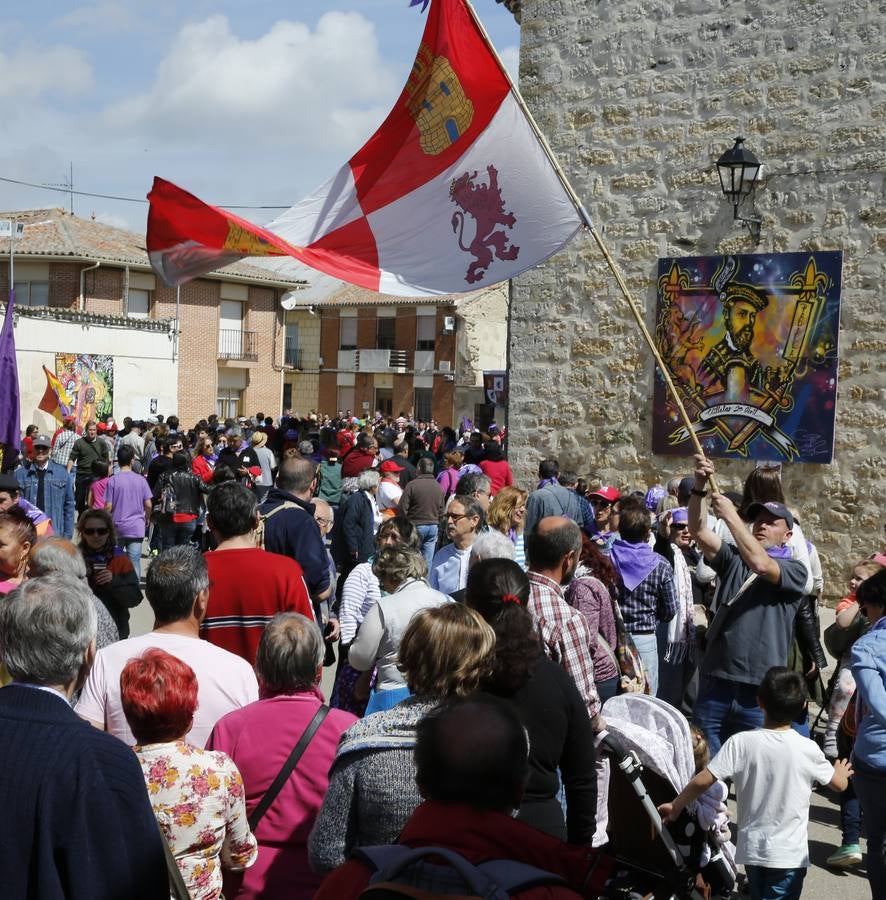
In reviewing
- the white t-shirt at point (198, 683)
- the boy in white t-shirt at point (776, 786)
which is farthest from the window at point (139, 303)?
the boy in white t-shirt at point (776, 786)

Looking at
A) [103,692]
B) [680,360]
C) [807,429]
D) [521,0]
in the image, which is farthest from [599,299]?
[103,692]

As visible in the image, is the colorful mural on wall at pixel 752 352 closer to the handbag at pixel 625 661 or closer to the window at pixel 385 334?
the handbag at pixel 625 661

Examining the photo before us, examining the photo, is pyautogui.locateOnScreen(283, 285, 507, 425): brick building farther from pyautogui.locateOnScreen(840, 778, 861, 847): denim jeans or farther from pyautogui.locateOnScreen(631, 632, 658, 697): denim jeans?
pyautogui.locateOnScreen(840, 778, 861, 847): denim jeans

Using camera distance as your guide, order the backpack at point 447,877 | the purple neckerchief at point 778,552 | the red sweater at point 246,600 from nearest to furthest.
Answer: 1. the backpack at point 447,877
2. the red sweater at point 246,600
3. the purple neckerchief at point 778,552

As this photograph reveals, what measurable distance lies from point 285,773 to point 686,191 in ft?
33.4

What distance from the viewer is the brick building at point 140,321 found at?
3300 centimetres

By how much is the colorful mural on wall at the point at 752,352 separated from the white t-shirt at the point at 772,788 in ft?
24.6

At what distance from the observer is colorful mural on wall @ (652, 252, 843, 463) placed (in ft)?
37.3

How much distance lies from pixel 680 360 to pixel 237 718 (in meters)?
9.61

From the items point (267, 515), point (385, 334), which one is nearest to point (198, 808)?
point (267, 515)

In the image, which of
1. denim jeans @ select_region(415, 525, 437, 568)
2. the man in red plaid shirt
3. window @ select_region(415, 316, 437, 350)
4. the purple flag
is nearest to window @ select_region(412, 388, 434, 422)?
window @ select_region(415, 316, 437, 350)

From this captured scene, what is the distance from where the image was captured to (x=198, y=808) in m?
2.98

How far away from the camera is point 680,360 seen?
12.2m

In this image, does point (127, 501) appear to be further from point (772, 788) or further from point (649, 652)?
point (772, 788)
